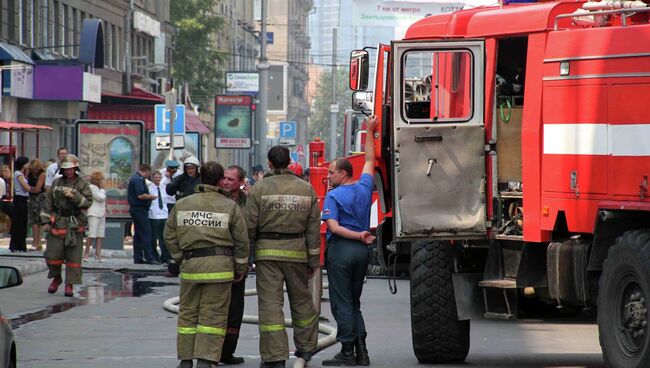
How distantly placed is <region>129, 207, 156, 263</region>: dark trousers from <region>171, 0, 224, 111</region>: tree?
1728 inches

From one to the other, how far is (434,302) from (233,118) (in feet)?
121

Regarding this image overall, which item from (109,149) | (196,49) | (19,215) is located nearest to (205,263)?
(19,215)

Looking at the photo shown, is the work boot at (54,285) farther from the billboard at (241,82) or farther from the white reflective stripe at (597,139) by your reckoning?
the billboard at (241,82)

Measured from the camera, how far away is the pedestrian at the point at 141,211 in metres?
26.7

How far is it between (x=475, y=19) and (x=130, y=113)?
4131cm

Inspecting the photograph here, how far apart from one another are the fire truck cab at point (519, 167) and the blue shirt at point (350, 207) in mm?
217

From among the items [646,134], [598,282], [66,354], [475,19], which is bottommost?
[66,354]

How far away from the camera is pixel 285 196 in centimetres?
1273

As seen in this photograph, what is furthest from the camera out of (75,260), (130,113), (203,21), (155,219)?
(203,21)

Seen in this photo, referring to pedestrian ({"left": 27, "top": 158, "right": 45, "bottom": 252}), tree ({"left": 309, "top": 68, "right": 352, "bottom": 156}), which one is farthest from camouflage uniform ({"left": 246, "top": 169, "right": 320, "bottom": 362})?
tree ({"left": 309, "top": 68, "right": 352, "bottom": 156})

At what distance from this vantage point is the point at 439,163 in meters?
12.2

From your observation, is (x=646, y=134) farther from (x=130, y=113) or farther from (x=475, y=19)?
(x=130, y=113)

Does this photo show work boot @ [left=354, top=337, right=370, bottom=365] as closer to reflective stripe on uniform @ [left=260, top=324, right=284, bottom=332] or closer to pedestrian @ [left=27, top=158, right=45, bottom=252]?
reflective stripe on uniform @ [left=260, top=324, right=284, bottom=332]

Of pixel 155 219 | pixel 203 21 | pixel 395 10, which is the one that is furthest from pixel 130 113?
pixel 155 219
